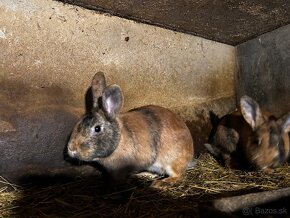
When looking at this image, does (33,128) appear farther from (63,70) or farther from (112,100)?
(112,100)

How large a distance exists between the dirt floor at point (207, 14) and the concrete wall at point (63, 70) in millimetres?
186

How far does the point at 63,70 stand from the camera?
406cm

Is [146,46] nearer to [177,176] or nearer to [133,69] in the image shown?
[133,69]

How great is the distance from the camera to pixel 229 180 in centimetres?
427

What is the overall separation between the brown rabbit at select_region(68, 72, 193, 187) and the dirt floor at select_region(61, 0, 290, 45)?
798mm

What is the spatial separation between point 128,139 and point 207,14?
1680mm

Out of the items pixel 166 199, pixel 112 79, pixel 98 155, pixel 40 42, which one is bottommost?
pixel 166 199

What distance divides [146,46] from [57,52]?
1212 mm

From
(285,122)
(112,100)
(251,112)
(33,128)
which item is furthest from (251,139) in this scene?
(33,128)

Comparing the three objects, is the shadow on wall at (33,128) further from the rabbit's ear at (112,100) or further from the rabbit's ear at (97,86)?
the rabbit's ear at (112,100)

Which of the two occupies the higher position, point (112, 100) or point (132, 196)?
point (112, 100)

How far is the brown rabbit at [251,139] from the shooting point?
15.1 ft

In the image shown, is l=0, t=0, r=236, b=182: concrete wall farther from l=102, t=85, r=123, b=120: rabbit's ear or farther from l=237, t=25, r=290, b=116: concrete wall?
l=237, t=25, r=290, b=116: concrete wall

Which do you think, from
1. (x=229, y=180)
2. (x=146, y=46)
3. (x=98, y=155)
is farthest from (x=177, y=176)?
(x=146, y=46)
